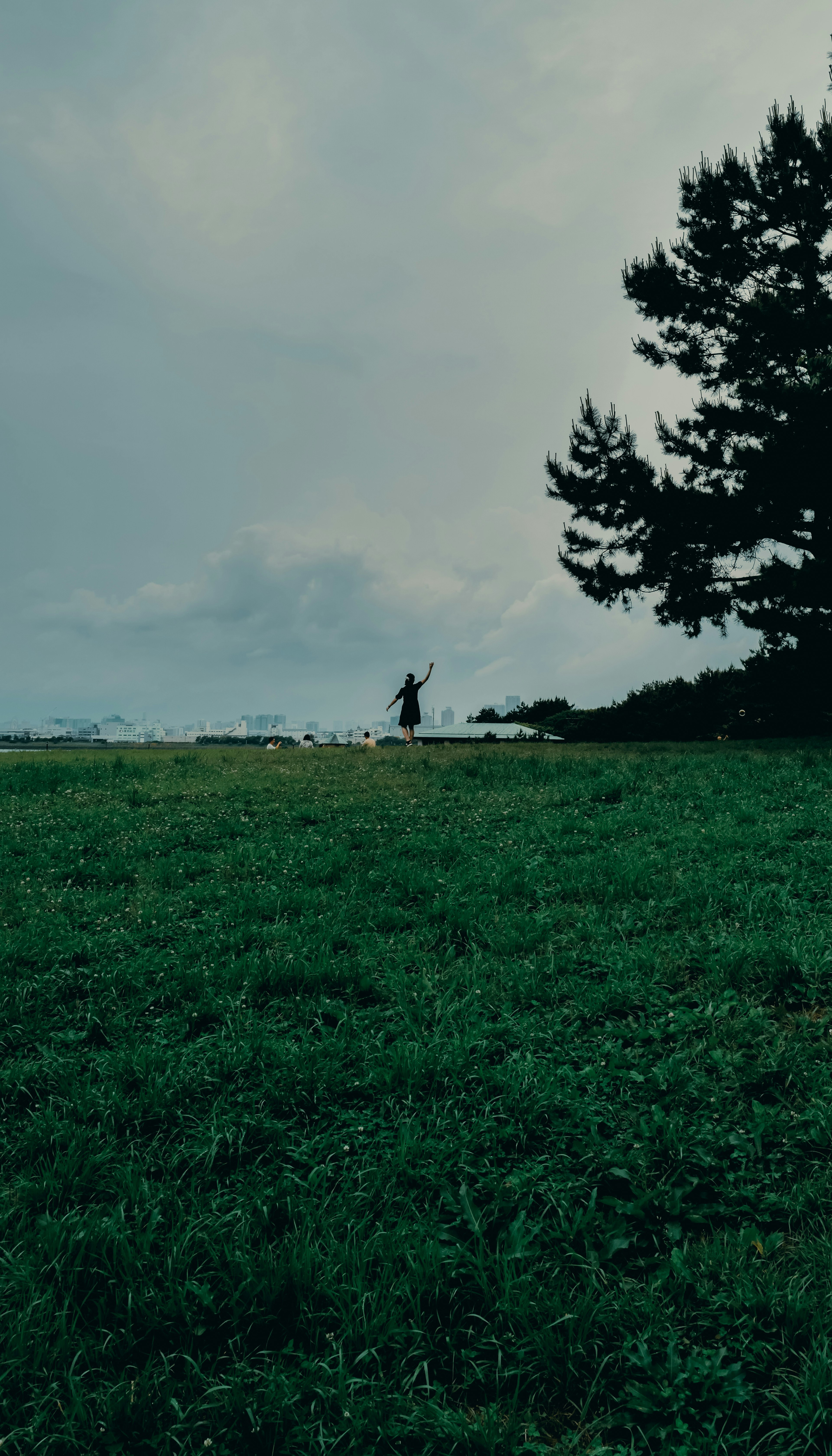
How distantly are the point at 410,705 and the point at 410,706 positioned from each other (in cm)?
3

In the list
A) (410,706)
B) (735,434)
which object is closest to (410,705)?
(410,706)

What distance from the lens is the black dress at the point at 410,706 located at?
77.7ft

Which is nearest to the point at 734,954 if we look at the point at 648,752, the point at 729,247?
the point at 648,752

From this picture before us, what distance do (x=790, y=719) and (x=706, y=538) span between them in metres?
6.55

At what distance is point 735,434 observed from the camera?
74.6 ft

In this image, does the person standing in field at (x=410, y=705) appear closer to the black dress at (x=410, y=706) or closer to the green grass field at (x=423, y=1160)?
the black dress at (x=410, y=706)

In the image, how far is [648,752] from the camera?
1764 centimetres

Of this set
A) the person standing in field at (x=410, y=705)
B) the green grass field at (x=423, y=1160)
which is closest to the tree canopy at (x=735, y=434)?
the person standing in field at (x=410, y=705)

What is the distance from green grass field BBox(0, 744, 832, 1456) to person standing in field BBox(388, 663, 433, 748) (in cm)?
1621

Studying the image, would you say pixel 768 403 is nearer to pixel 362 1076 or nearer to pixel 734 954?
pixel 734 954

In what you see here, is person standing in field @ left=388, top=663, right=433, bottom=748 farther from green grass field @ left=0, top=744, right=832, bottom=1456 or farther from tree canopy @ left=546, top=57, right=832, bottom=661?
green grass field @ left=0, top=744, right=832, bottom=1456

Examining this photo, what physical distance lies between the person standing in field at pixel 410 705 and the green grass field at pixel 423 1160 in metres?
16.2

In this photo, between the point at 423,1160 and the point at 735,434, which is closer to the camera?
the point at 423,1160

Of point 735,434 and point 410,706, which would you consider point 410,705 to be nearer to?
point 410,706
